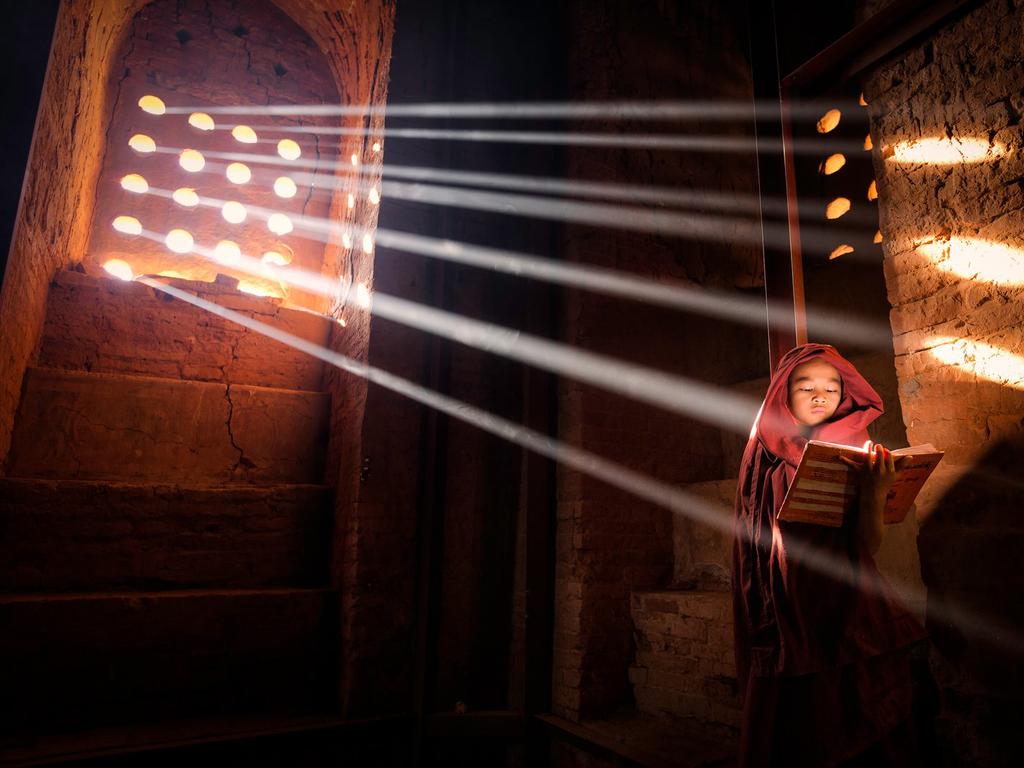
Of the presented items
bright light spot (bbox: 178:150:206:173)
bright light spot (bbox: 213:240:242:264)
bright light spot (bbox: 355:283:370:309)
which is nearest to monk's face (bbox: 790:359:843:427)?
bright light spot (bbox: 355:283:370:309)

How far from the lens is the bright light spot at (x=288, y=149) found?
22.5 ft

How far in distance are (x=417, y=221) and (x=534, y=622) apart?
2982 millimetres

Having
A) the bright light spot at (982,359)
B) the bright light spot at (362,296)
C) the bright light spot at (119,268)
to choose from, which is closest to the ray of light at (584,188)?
the bright light spot at (362,296)

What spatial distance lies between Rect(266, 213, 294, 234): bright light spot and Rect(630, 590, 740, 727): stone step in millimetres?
5249

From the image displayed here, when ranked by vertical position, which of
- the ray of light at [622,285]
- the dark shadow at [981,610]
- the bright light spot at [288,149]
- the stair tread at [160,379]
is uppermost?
the bright light spot at [288,149]

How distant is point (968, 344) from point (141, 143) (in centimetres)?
718

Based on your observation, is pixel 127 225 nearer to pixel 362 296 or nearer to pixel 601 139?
pixel 362 296

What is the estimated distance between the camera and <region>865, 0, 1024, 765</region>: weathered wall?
2.10 meters

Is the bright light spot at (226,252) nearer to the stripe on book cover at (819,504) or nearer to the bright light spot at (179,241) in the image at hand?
the bright light spot at (179,241)

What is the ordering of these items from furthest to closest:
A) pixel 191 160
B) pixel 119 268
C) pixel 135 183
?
pixel 191 160, pixel 135 183, pixel 119 268

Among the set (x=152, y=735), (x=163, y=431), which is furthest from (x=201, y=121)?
(x=152, y=735)

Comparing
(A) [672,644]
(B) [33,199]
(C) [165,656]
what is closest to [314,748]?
(C) [165,656]

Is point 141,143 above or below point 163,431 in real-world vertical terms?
above

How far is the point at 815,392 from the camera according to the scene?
7.38ft
